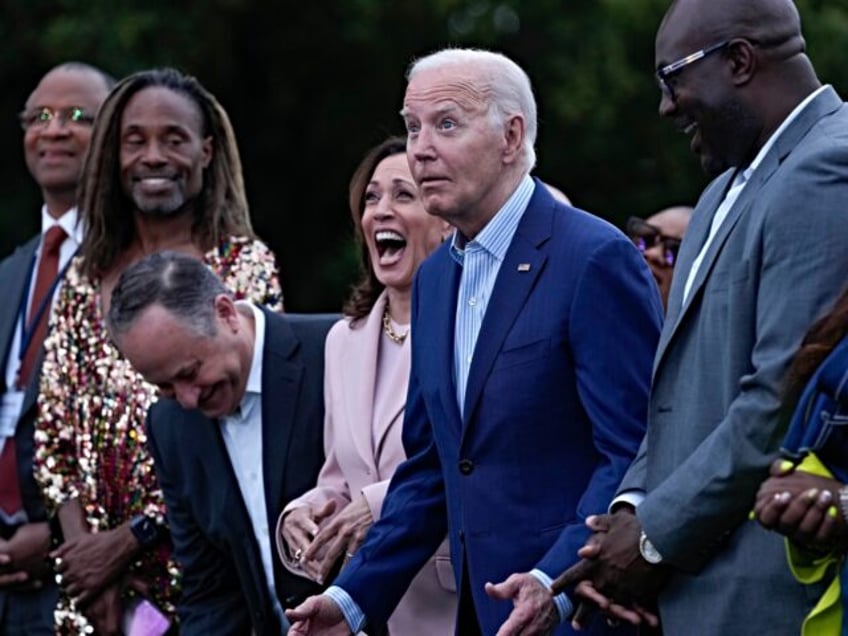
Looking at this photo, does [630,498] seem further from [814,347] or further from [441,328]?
[441,328]

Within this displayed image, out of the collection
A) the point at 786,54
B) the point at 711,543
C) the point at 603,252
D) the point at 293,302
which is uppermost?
the point at 786,54

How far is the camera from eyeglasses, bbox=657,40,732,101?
4.72 meters

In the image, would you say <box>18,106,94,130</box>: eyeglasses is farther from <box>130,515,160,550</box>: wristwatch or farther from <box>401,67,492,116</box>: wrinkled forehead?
<box>401,67,492,116</box>: wrinkled forehead

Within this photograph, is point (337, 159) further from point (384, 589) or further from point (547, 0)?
point (384, 589)

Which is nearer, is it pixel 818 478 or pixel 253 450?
pixel 818 478

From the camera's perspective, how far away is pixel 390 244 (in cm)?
643

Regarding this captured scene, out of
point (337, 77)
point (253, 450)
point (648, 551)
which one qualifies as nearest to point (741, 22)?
point (648, 551)

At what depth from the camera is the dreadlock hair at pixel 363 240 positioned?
21.5 feet

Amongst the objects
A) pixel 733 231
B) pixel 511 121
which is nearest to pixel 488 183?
pixel 511 121

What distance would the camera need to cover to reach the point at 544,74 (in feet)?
47.4

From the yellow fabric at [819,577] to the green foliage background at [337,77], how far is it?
9158 millimetres

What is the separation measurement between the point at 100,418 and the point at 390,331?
142cm

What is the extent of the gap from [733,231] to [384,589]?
60.9 inches

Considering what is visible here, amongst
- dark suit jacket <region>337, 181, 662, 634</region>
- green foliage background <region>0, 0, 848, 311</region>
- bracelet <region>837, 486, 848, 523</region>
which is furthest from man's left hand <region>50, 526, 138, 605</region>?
green foliage background <region>0, 0, 848, 311</region>
